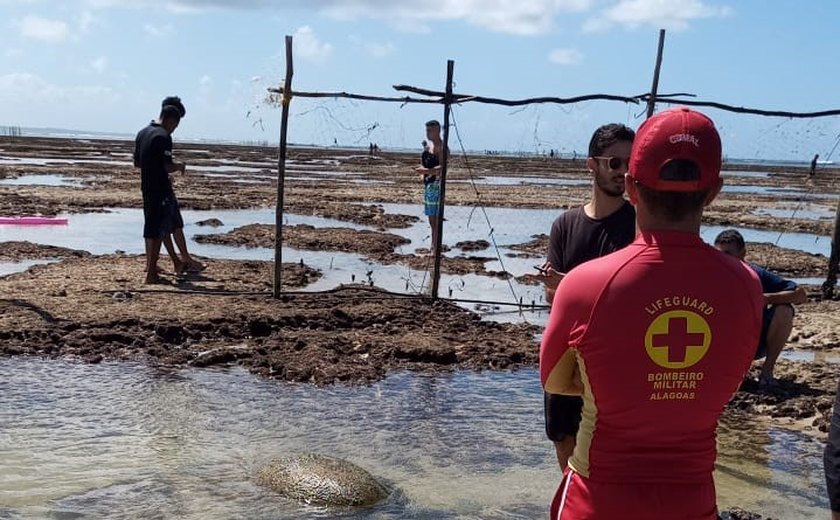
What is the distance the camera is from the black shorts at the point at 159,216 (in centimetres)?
955

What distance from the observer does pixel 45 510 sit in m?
4.43

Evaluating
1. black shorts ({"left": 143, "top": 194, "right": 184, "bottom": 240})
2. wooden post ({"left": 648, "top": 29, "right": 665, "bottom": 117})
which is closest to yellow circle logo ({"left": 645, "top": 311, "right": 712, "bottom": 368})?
wooden post ({"left": 648, "top": 29, "right": 665, "bottom": 117})

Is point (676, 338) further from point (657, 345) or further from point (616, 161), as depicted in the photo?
point (616, 161)

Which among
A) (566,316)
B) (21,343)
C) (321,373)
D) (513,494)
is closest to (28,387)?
(21,343)

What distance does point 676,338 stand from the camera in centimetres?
201

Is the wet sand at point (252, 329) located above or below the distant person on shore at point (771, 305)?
below

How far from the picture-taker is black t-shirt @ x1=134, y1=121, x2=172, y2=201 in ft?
31.3

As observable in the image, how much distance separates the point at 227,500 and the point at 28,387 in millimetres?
2673

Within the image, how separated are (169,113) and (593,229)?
712cm

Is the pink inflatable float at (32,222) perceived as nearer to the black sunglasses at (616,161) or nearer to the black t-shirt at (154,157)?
the black t-shirt at (154,157)

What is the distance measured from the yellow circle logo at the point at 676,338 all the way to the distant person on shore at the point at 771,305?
4490mm

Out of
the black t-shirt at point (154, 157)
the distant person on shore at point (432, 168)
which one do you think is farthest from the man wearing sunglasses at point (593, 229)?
the black t-shirt at point (154, 157)

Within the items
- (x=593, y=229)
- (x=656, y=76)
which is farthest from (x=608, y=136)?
(x=656, y=76)

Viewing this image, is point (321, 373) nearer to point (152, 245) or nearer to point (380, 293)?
point (380, 293)
